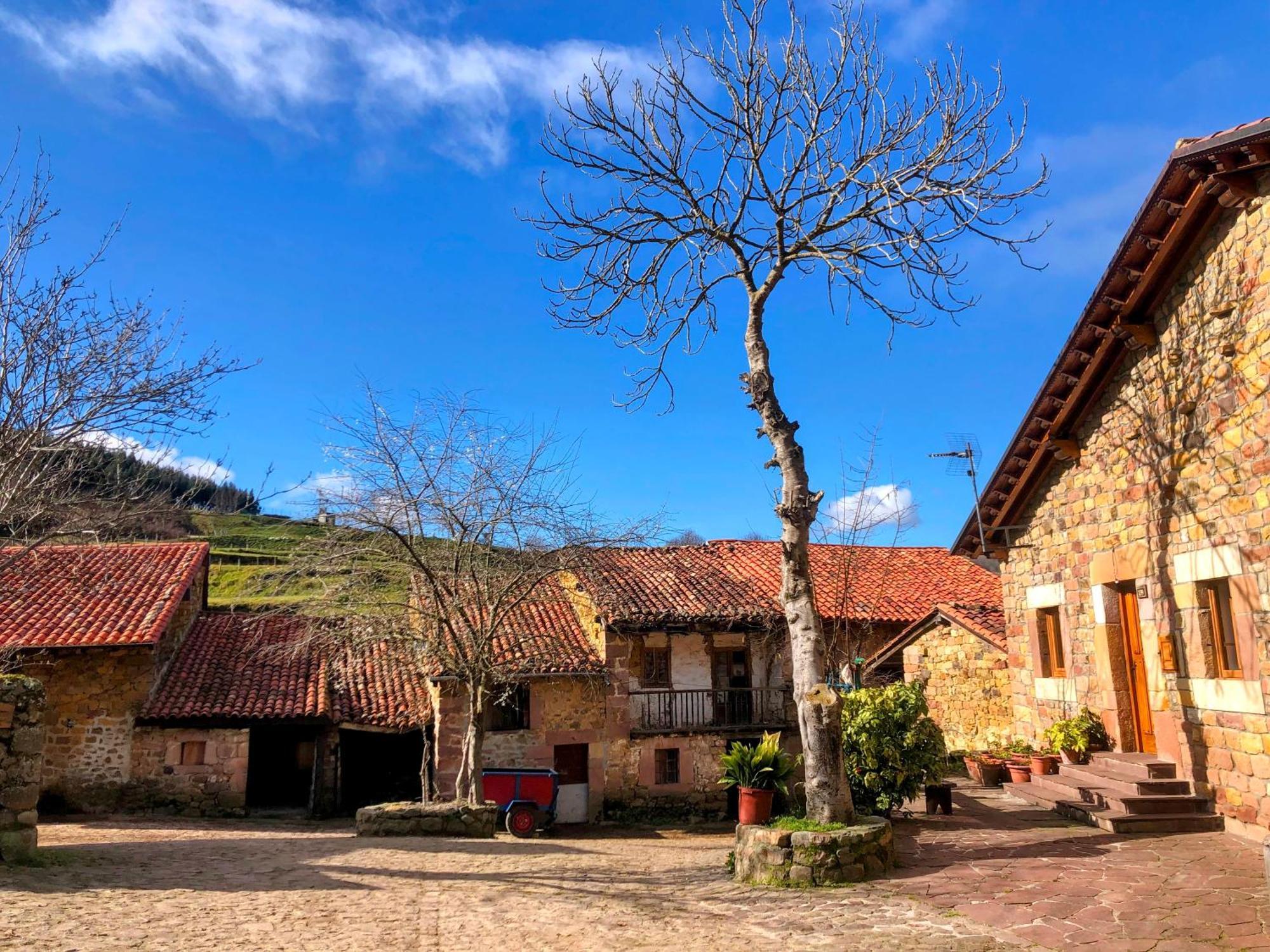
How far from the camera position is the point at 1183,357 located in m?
9.57

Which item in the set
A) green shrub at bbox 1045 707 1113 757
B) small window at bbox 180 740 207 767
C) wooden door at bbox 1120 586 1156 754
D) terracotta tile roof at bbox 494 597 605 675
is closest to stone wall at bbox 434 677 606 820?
terracotta tile roof at bbox 494 597 605 675

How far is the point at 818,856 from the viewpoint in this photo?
787 centimetres

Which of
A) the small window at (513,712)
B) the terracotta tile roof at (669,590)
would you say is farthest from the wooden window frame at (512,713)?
the terracotta tile roof at (669,590)

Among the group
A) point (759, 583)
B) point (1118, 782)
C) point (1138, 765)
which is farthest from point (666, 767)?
point (1138, 765)

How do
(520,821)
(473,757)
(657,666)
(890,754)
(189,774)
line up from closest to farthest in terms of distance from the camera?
(890,754) → (473,757) → (520,821) → (189,774) → (657,666)

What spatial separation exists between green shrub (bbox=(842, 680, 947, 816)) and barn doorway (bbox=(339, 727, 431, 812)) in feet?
39.8

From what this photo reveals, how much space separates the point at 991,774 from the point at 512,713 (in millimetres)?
10088

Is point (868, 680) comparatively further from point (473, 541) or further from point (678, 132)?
point (678, 132)

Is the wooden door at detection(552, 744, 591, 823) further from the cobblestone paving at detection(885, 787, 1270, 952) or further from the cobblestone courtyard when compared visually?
the cobblestone paving at detection(885, 787, 1270, 952)

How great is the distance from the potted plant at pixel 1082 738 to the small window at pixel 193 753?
53.3 feet

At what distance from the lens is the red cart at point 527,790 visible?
54.7ft

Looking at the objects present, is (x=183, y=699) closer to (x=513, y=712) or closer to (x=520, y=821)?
(x=513, y=712)

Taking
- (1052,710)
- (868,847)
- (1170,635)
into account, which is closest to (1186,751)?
(1170,635)

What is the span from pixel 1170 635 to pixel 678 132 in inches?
316
